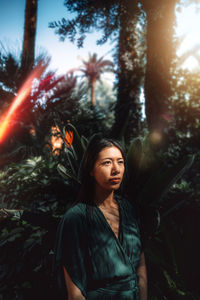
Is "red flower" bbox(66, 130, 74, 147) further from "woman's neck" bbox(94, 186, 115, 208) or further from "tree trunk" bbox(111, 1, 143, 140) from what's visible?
"tree trunk" bbox(111, 1, 143, 140)

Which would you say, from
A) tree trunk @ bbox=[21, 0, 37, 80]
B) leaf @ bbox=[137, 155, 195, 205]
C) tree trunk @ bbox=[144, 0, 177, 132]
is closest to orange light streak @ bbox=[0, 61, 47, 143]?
tree trunk @ bbox=[21, 0, 37, 80]

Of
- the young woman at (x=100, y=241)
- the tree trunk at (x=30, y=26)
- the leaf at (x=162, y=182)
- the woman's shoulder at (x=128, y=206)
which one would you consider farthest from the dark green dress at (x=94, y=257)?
the tree trunk at (x=30, y=26)

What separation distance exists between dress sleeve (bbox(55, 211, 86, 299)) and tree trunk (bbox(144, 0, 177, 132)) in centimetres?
298

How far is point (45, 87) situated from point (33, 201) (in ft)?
8.79

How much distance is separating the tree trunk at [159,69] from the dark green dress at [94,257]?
2.89 m

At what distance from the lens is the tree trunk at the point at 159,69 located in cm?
362

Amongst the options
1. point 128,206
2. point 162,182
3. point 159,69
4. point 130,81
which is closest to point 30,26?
point 130,81

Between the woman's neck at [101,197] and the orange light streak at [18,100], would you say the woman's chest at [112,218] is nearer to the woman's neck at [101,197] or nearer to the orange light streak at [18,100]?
the woman's neck at [101,197]

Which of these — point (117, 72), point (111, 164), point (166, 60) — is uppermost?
point (117, 72)

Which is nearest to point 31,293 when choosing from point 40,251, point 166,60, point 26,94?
point 40,251

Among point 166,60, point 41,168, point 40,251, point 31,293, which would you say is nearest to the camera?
point 31,293

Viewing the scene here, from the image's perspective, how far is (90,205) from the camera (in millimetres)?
1192

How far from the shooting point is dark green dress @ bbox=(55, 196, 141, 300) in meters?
0.99

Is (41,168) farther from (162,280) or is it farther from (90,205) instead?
(162,280)
